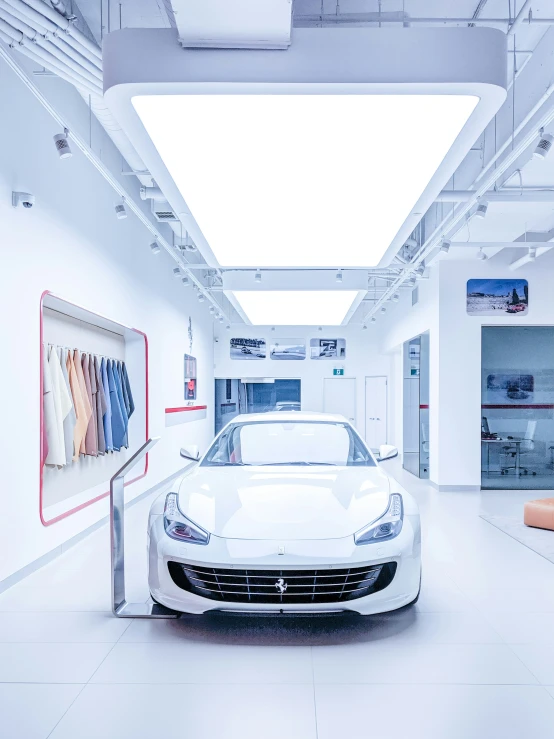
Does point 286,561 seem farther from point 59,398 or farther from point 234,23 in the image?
point 59,398

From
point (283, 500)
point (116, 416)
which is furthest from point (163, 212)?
point (283, 500)

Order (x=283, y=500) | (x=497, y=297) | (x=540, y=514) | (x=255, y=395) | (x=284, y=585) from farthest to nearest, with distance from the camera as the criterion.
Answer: (x=255, y=395) → (x=497, y=297) → (x=540, y=514) → (x=283, y=500) → (x=284, y=585)

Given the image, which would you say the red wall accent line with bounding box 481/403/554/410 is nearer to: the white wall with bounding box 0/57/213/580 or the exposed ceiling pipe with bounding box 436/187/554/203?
the exposed ceiling pipe with bounding box 436/187/554/203

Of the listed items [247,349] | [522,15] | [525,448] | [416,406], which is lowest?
[525,448]

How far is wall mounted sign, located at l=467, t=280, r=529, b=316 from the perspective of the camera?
8.27 m

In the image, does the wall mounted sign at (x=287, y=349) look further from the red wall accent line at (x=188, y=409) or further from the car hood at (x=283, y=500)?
the car hood at (x=283, y=500)

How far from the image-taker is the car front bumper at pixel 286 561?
2705 mm

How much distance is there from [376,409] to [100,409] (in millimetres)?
10049

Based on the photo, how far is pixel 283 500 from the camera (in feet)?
10.2

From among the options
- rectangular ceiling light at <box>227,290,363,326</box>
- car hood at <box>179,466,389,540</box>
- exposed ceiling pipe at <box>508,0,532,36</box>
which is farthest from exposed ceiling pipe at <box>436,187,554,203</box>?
car hood at <box>179,466,389,540</box>

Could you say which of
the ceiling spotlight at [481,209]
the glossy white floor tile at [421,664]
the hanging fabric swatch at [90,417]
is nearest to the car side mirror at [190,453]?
the glossy white floor tile at [421,664]

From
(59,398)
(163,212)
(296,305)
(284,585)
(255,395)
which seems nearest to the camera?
(284,585)

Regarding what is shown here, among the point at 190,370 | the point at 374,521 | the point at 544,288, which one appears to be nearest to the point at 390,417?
the point at 190,370

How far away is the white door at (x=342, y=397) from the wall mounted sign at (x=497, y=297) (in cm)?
677
